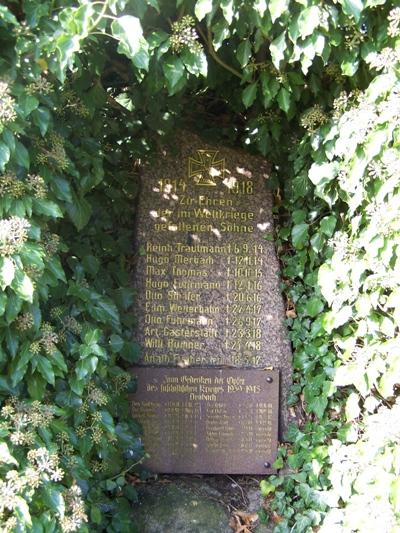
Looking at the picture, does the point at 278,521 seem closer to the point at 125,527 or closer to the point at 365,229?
the point at 125,527

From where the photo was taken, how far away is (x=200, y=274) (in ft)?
12.4

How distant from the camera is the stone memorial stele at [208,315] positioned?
372 centimetres

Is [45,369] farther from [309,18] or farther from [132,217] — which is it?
[309,18]

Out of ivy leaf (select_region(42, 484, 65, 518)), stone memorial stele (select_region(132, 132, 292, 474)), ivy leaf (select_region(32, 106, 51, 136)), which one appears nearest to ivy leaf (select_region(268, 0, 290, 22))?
ivy leaf (select_region(32, 106, 51, 136))

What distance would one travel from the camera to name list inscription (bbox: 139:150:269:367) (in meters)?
3.77

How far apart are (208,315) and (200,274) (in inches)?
9.8

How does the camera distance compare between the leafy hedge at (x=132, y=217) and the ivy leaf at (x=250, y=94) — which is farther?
the ivy leaf at (x=250, y=94)

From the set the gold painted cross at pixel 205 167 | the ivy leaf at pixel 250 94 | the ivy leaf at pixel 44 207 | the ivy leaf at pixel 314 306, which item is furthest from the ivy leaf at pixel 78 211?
the ivy leaf at pixel 314 306

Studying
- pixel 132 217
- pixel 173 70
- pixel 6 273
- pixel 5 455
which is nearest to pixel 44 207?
pixel 6 273

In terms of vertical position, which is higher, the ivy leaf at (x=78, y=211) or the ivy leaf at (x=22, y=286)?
the ivy leaf at (x=78, y=211)

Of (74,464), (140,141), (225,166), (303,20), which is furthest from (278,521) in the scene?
(303,20)

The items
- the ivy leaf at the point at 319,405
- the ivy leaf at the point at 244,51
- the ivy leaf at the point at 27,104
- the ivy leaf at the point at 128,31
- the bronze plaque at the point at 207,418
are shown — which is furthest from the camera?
the bronze plaque at the point at 207,418

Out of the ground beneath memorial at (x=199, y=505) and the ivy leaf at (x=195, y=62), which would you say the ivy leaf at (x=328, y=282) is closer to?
the ivy leaf at (x=195, y=62)

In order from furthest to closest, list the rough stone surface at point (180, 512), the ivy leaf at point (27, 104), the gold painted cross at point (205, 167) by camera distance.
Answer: the gold painted cross at point (205, 167), the rough stone surface at point (180, 512), the ivy leaf at point (27, 104)
